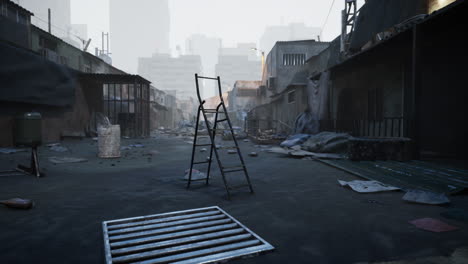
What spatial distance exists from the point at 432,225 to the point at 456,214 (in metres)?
0.48

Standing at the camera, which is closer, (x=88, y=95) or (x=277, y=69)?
(x=88, y=95)

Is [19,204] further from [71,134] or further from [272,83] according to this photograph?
[272,83]

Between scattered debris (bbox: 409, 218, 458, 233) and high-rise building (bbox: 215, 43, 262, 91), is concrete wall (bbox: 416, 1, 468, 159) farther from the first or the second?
high-rise building (bbox: 215, 43, 262, 91)

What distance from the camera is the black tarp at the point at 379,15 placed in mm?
8922

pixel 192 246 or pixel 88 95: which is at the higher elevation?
pixel 88 95

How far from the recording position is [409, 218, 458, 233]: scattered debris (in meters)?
2.26

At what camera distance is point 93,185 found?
4.09 metres

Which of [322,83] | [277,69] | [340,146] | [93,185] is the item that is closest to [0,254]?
[93,185]

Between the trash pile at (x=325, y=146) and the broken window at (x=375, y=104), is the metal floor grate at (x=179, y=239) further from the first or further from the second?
the broken window at (x=375, y=104)

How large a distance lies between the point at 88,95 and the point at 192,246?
14966 mm

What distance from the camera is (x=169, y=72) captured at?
A: 121125mm

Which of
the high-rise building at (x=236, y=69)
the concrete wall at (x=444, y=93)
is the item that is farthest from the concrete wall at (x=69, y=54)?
the high-rise building at (x=236, y=69)

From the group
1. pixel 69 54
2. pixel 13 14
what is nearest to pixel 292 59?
pixel 69 54

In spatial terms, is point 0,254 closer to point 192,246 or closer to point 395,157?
point 192,246
